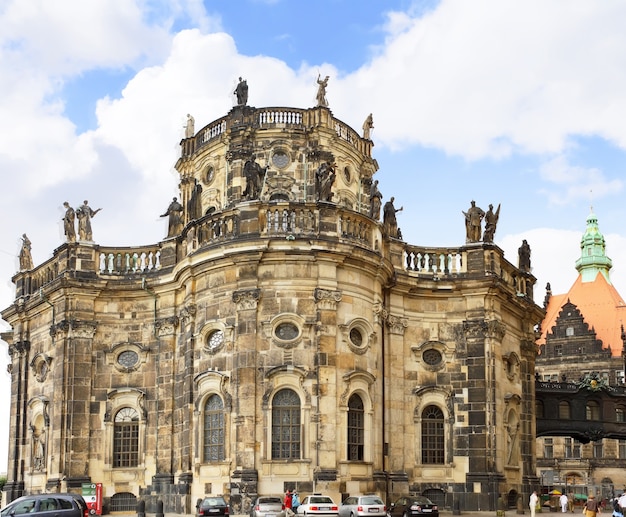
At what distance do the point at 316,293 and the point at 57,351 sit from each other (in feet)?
41.4

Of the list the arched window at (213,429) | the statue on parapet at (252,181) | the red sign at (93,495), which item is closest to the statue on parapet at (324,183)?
the statue on parapet at (252,181)

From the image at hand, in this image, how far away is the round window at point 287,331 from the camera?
3625cm

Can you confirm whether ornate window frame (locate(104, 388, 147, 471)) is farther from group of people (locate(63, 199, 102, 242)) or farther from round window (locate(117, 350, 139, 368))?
group of people (locate(63, 199, 102, 242))

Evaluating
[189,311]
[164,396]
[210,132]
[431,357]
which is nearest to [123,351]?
[164,396]

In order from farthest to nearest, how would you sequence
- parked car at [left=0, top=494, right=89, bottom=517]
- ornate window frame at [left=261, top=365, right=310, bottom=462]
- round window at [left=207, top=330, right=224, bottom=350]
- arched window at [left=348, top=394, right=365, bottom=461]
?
round window at [left=207, top=330, right=224, bottom=350]
arched window at [left=348, top=394, right=365, bottom=461]
ornate window frame at [left=261, top=365, right=310, bottom=462]
parked car at [left=0, top=494, right=89, bottom=517]

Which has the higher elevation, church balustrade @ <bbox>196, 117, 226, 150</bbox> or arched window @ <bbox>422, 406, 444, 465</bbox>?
church balustrade @ <bbox>196, 117, 226, 150</bbox>

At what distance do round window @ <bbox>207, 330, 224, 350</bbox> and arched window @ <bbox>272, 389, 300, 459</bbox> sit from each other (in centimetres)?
313

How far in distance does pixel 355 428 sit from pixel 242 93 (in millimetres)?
16807

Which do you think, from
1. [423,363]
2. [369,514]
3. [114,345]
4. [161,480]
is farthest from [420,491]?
[114,345]

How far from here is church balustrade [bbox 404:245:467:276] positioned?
42.2 meters

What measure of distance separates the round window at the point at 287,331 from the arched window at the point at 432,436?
778 cm

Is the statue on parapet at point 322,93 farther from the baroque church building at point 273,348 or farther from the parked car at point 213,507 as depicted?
the parked car at point 213,507

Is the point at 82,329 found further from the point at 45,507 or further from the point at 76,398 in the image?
the point at 45,507

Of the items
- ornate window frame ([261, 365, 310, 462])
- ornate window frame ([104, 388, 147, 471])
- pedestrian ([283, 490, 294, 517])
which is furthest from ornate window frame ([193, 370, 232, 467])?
ornate window frame ([104, 388, 147, 471])
